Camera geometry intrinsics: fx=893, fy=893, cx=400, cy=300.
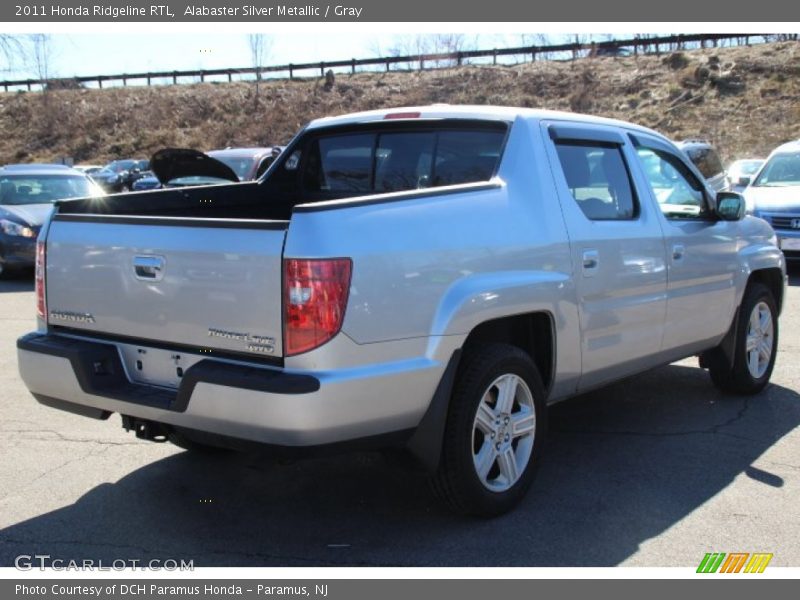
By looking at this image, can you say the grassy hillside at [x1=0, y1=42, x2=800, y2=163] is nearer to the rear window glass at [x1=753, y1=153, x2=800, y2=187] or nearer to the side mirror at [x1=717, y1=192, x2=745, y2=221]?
the rear window glass at [x1=753, y1=153, x2=800, y2=187]

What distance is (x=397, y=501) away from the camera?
453 centimetres

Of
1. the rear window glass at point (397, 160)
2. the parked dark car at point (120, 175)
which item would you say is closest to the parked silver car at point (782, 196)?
the rear window glass at point (397, 160)

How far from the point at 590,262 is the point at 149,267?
7.43 feet

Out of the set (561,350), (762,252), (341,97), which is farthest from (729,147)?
(561,350)

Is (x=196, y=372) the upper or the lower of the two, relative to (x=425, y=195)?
lower

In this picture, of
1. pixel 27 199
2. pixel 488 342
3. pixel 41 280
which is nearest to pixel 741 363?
pixel 488 342

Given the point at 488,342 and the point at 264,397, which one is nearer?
the point at 264,397

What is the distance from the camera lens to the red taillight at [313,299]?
11.4 ft

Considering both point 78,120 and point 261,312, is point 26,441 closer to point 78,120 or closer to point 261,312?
point 261,312

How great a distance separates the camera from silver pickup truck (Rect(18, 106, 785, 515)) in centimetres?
354

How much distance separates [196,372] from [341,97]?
4385cm

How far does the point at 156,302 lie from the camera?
3.89m

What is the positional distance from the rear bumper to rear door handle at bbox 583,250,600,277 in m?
1.25

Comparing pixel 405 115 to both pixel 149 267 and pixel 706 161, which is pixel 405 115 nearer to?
pixel 149 267
